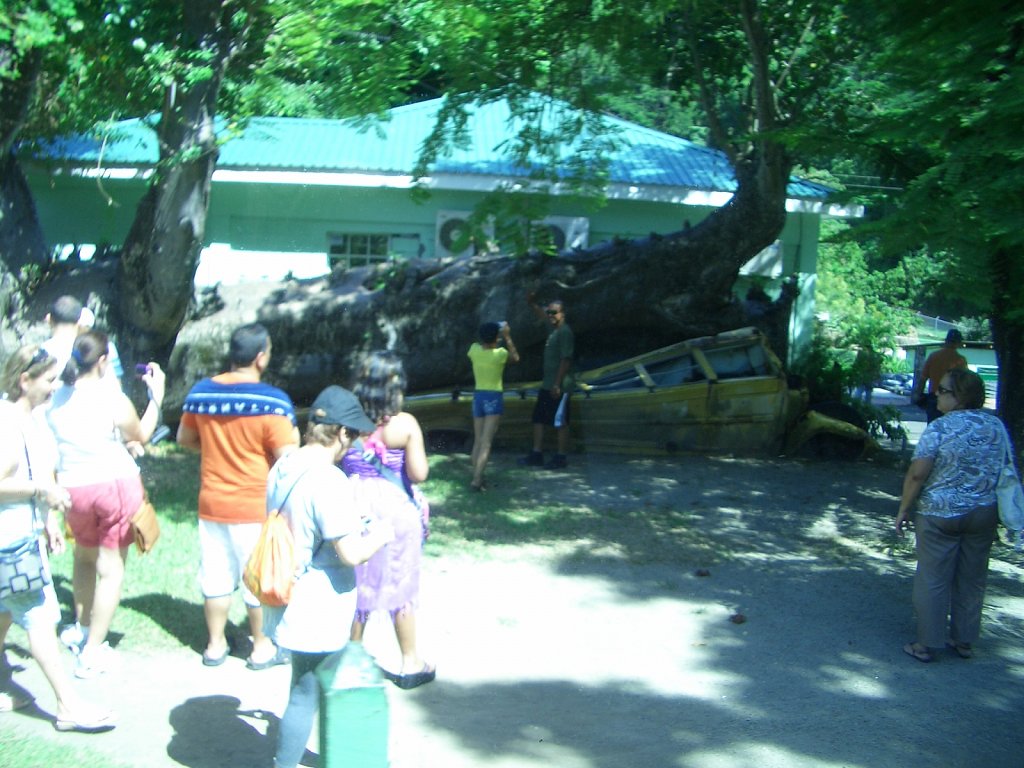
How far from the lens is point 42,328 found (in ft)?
32.1

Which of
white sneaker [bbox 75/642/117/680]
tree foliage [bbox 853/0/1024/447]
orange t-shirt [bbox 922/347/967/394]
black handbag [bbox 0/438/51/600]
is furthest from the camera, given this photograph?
orange t-shirt [bbox 922/347/967/394]

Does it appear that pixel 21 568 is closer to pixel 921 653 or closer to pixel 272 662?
pixel 272 662

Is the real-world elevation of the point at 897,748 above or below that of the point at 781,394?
below

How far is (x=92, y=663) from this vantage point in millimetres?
5109

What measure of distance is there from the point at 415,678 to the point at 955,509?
308cm

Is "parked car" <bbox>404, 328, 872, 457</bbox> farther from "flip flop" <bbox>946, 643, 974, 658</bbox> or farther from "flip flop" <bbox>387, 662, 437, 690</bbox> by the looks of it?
"flip flop" <bbox>387, 662, 437, 690</bbox>

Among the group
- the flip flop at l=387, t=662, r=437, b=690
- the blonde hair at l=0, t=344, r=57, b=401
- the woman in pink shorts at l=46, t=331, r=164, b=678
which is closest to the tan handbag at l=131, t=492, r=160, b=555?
the woman in pink shorts at l=46, t=331, r=164, b=678

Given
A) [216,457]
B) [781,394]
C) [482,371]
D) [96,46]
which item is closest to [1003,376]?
[781,394]

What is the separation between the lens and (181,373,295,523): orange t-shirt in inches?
194

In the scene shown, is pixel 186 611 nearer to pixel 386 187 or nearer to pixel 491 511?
pixel 491 511

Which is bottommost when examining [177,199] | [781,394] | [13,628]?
[13,628]

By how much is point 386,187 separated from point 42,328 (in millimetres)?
6354

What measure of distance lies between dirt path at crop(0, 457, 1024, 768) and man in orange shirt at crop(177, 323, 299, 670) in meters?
0.37

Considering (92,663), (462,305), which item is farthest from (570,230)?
(92,663)
